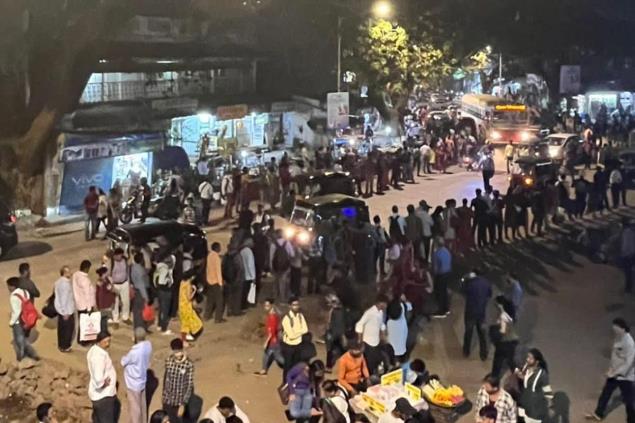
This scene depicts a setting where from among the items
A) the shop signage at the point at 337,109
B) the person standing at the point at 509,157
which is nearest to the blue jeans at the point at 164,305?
the shop signage at the point at 337,109

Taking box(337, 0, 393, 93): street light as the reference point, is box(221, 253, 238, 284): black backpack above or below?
below

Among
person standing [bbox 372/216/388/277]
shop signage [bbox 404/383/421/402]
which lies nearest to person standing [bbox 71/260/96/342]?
shop signage [bbox 404/383/421/402]

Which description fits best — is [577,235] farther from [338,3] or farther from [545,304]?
[338,3]

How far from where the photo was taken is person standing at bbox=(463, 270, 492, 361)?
46.1ft

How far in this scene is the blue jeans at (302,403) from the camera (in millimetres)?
11164

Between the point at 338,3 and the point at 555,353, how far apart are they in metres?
27.7

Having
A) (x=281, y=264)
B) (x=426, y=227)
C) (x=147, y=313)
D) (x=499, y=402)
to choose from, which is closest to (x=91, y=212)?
(x=281, y=264)

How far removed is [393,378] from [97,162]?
55.2ft

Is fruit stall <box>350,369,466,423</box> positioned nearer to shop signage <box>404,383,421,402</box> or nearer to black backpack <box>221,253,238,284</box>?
shop signage <box>404,383,421,402</box>

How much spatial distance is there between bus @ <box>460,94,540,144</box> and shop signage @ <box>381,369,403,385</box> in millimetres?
29963

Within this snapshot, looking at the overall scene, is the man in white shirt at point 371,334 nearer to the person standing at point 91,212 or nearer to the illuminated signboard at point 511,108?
the person standing at point 91,212

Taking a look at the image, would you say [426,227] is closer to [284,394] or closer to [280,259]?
[280,259]

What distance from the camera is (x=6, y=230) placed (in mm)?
20953

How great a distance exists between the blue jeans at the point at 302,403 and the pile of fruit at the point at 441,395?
1.55 m
